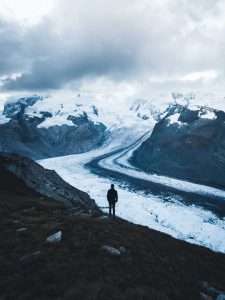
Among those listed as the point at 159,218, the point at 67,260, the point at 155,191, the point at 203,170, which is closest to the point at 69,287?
the point at 67,260

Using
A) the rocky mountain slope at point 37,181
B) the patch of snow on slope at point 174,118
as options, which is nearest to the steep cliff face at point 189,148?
the patch of snow on slope at point 174,118

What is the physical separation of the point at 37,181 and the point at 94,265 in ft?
88.9

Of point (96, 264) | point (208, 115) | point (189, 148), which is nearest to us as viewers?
point (96, 264)

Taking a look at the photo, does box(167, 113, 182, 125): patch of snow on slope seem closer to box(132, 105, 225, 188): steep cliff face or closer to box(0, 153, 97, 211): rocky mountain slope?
box(132, 105, 225, 188): steep cliff face

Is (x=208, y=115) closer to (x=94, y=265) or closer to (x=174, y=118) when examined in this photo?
(x=174, y=118)

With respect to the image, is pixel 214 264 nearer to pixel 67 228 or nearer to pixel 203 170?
pixel 67 228

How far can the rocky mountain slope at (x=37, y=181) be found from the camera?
35562 mm

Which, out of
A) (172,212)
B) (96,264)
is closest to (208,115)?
(172,212)

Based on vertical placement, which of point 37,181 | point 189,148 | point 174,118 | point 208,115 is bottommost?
point 189,148

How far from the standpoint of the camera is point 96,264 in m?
11.9

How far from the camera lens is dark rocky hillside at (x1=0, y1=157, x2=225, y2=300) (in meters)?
9.98

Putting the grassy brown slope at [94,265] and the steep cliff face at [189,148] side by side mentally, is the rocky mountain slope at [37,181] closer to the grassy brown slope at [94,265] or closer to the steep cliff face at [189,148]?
the grassy brown slope at [94,265]

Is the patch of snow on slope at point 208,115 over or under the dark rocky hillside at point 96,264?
over

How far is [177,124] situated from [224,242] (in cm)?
13647
